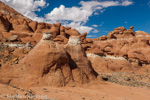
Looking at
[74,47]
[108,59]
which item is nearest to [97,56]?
[108,59]

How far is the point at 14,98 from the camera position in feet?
22.2

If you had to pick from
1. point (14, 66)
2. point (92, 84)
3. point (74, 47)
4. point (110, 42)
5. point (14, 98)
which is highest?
point (110, 42)

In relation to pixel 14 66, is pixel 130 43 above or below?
above

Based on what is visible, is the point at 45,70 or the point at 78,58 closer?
the point at 45,70

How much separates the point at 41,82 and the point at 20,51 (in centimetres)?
978

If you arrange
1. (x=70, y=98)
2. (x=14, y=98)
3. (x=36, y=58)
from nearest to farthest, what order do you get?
1. (x=14, y=98)
2. (x=70, y=98)
3. (x=36, y=58)

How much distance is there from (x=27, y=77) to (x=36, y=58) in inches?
70.7

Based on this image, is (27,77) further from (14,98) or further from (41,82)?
(14,98)

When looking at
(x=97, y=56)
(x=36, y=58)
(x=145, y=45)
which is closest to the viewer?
(x=36, y=58)

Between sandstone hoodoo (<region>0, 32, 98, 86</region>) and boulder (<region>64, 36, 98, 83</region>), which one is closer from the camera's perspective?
sandstone hoodoo (<region>0, 32, 98, 86</region>)

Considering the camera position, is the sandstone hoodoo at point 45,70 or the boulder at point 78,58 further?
the boulder at point 78,58

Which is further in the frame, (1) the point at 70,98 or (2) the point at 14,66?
(2) the point at 14,66

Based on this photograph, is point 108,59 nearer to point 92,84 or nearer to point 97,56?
point 97,56

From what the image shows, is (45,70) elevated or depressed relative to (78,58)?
depressed
